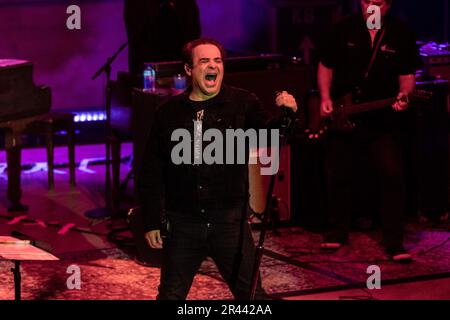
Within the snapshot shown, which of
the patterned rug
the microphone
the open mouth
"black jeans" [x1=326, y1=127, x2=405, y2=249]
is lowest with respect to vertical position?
the patterned rug

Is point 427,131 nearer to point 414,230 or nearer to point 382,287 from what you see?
point 414,230

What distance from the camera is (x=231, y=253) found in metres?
5.56

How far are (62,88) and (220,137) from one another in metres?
7.88

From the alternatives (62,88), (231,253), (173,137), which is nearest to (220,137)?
(173,137)

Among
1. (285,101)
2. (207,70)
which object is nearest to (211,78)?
(207,70)

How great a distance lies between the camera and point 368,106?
8141 mm

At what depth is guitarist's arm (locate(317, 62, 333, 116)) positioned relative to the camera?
8.24 metres

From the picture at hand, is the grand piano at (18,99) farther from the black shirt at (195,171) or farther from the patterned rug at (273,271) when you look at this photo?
the black shirt at (195,171)

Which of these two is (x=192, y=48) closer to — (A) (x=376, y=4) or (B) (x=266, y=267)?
(A) (x=376, y=4)

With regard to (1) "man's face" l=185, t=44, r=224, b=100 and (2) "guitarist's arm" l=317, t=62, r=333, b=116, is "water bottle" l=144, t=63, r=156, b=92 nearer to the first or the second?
(2) "guitarist's arm" l=317, t=62, r=333, b=116

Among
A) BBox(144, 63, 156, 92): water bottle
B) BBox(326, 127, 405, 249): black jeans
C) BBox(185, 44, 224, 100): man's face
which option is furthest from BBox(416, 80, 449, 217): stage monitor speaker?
BBox(185, 44, 224, 100): man's face

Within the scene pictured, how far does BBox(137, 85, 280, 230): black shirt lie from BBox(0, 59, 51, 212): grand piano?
3.57 m

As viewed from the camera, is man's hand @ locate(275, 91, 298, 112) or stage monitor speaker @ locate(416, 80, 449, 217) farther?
stage monitor speaker @ locate(416, 80, 449, 217)
